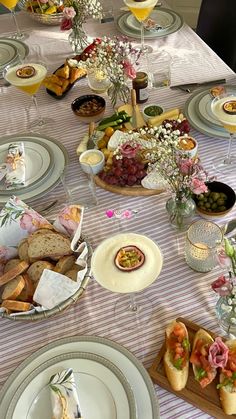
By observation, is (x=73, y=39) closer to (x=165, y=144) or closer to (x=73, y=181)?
(x=73, y=181)

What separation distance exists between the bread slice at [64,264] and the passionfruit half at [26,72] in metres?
0.75

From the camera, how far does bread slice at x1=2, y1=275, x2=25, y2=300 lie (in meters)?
0.99

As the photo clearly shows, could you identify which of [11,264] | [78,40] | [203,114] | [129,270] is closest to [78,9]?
[78,40]

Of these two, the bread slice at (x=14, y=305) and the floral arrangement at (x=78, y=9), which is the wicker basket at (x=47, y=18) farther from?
the bread slice at (x=14, y=305)

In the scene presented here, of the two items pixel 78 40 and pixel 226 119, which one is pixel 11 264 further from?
pixel 78 40

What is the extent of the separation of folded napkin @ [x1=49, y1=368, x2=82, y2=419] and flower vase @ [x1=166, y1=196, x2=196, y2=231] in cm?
50

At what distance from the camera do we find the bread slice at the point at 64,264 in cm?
105

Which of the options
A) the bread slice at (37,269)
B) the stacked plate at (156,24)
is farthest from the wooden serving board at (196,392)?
the stacked plate at (156,24)

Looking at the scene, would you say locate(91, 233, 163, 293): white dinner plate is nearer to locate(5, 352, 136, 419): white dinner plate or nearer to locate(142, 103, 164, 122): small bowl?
locate(5, 352, 136, 419): white dinner plate

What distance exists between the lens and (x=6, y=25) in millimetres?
2201

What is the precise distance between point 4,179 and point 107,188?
0.32 metres

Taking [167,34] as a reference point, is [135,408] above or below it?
below

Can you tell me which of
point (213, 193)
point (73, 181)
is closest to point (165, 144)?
point (213, 193)

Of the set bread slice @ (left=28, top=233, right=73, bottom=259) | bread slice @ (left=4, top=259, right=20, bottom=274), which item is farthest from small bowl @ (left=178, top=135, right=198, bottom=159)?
bread slice @ (left=4, top=259, right=20, bottom=274)
